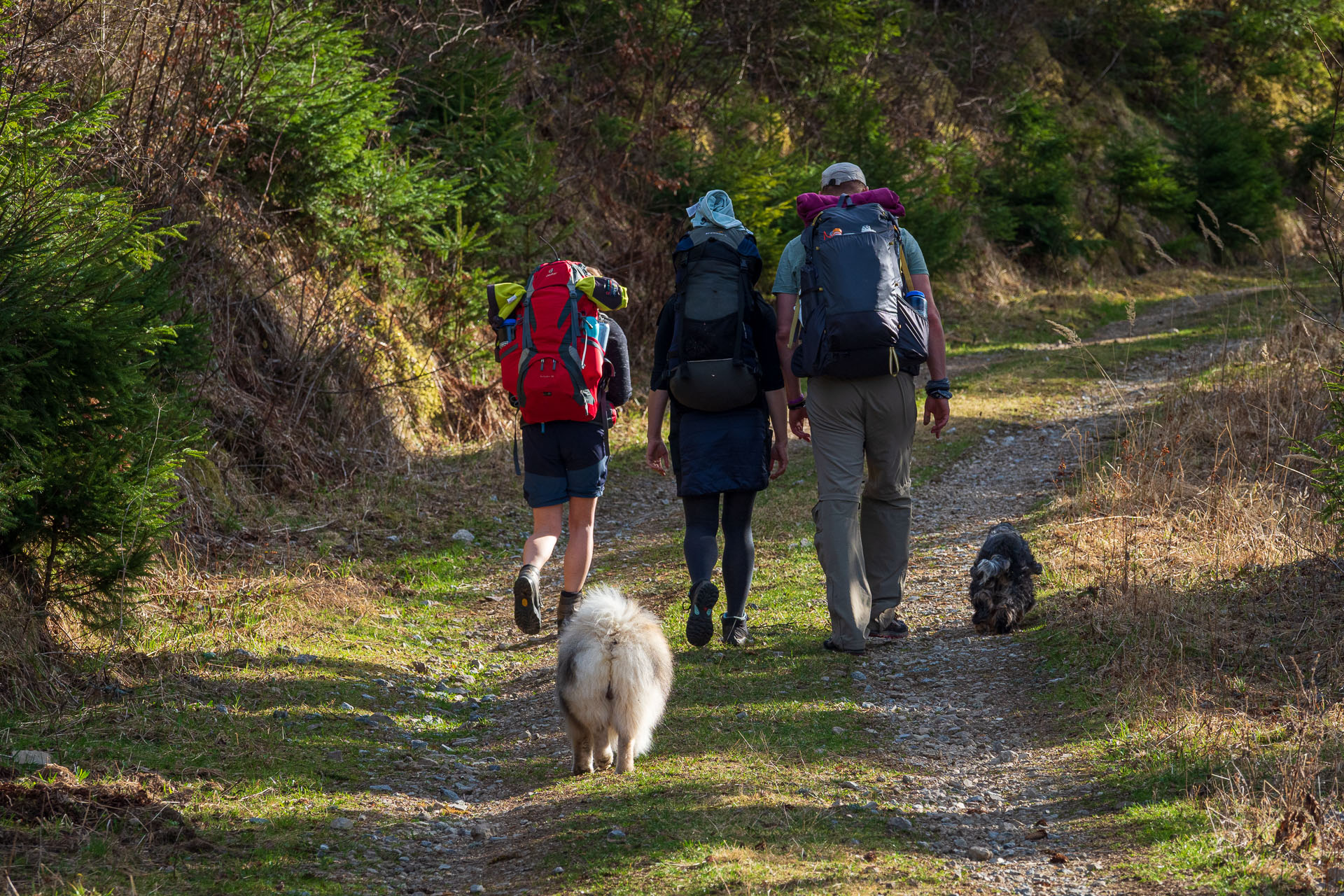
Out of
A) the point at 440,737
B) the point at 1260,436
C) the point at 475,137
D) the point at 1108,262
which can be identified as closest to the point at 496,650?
the point at 440,737

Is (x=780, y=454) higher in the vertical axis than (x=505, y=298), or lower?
lower

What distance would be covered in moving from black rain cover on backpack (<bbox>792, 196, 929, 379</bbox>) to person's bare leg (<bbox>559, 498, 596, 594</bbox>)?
1492 millimetres

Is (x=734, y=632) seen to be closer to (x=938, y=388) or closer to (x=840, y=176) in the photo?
(x=938, y=388)

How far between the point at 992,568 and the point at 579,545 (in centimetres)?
239

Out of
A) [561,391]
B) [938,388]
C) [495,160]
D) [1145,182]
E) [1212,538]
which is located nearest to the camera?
[938,388]

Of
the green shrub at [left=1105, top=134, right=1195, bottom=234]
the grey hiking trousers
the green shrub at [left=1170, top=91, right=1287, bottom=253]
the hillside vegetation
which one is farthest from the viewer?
the green shrub at [left=1170, top=91, right=1287, bottom=253]

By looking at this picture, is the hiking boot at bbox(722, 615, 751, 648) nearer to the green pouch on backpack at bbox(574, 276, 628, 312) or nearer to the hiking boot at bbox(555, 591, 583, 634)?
the hiking boot at bbox(555, 591, 583, 634)

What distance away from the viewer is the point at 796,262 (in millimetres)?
5715

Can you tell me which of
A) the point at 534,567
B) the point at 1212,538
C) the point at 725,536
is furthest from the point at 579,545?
the point at 1212,538

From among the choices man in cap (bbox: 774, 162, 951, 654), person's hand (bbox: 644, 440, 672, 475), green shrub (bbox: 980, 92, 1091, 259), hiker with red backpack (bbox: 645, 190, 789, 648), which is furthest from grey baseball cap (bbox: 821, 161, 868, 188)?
green shrub (bbox: 980, 92, 1091, 259)

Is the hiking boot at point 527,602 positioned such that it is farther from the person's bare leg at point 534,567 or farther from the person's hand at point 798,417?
the person's hand at point 798,417

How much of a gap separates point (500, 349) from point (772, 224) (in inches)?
378

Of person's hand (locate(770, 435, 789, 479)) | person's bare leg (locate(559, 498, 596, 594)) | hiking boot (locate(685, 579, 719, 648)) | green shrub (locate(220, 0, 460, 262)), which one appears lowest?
hiking boot (locate(685, 579, 719, 648))

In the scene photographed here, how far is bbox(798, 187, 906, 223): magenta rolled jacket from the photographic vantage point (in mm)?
5594
